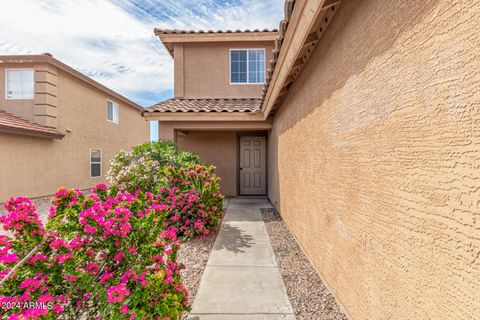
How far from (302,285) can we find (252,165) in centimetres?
781

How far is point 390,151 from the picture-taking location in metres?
1.83

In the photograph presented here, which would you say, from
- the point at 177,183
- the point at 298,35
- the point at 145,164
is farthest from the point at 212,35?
the point at 298,35

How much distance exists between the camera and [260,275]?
Result: 12.1 feet

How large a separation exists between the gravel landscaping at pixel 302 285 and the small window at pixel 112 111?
50.4 feet

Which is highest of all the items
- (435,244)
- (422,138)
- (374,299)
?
(422,138)

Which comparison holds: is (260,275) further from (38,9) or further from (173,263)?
(38,9)

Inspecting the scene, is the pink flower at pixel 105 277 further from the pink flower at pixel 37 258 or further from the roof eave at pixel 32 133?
the roof eave at pixel 32 133

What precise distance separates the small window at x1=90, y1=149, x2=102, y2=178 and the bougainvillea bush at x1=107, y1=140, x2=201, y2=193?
915cm

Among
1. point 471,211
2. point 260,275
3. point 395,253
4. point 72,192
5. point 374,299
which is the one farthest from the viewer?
point 260,275

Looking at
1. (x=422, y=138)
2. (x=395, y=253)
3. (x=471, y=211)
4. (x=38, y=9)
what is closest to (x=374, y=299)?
(x=395, y=253)

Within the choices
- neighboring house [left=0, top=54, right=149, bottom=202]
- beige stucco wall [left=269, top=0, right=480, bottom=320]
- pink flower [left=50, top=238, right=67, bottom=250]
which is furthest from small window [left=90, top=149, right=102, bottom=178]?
beige stucco wall [left=269, top=0, right=480, bottom=320]

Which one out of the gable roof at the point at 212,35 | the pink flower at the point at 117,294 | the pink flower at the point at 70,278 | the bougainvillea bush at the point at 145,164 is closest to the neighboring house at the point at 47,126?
the gable roof at the point at 212,35

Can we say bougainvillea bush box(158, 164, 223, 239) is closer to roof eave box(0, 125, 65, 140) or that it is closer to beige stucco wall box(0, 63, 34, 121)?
roof eave box(0, 125, 65, 140)

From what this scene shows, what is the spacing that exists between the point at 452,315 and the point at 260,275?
107 inches
